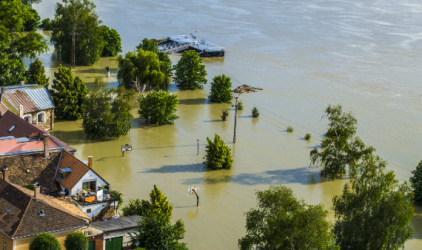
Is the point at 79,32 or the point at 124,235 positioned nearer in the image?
the point at 124,235

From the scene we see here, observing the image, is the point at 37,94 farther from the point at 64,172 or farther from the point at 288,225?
the point at 288,225

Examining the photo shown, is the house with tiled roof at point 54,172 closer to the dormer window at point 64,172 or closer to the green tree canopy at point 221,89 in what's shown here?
the dormer window at point 64,172

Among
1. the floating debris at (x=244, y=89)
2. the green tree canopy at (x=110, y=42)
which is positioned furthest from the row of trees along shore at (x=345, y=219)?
the green tree canopy at (x=110, y=42)

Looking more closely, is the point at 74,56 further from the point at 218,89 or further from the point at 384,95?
the point at 384,95


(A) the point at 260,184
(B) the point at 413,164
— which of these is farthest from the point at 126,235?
(B) the point at 413,164

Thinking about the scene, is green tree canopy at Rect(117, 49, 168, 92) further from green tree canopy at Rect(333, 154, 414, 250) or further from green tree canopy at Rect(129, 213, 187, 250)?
green tree canopy at Rect(333, 154, 414, 250)

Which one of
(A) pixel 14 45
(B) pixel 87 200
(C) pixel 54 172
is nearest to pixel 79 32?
(A) pixel 14 45

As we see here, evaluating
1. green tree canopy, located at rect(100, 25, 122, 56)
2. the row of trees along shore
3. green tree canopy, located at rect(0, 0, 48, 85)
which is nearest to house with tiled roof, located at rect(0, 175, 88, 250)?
the row of trees along shore
